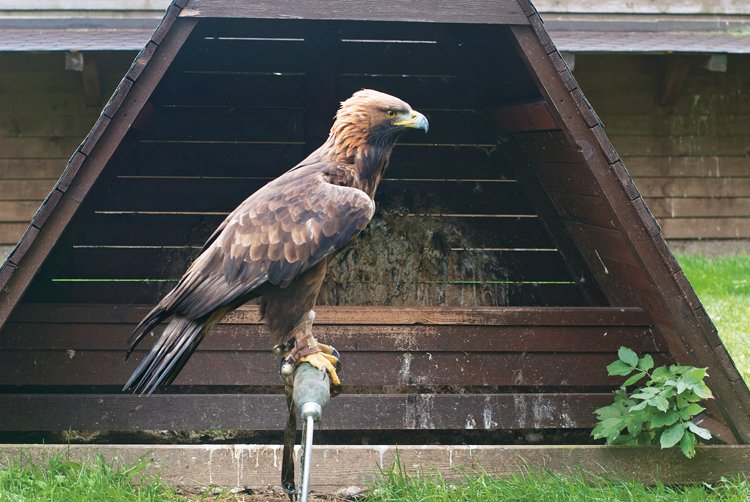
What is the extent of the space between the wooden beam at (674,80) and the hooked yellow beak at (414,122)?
5982 mm

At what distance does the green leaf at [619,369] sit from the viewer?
404 cm

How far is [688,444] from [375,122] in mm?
1782

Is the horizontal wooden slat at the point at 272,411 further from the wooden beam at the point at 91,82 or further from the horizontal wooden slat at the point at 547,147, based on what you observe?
the wooden beam at the point at 91,82

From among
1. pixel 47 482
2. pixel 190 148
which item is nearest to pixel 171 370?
pixel 47 482

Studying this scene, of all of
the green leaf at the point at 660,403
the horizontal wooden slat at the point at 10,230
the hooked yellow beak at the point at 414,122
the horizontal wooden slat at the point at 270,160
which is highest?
the horizontal wooden slat at the point at 10,230

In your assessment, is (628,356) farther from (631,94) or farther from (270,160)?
(631,94)

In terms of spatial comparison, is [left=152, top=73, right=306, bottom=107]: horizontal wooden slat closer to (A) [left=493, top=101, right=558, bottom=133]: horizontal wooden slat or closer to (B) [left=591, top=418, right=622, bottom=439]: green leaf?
(A) [left=493, top=101, right=558, bottom=133]: horizontal wooden slat

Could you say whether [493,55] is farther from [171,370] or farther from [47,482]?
[47,482]

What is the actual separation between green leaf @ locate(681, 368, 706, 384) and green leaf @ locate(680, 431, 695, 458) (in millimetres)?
210

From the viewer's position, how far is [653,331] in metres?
4.45

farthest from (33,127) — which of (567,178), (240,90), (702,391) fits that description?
(702,391)

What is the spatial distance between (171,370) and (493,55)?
7.86 feet

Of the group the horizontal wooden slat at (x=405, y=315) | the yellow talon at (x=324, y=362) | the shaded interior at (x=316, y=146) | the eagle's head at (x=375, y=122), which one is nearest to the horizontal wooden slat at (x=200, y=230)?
the shaded interior at (x=316, y=146)

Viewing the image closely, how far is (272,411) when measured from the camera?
4316mm
